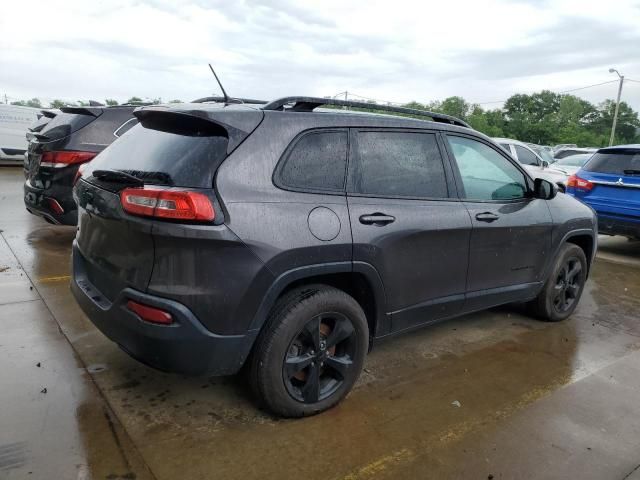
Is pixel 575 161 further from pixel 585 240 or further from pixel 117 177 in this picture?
pixel 117 177

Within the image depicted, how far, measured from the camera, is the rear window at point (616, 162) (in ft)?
22.8

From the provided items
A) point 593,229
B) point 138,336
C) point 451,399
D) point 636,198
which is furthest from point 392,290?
point 636,198

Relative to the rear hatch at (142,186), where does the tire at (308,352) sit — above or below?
below

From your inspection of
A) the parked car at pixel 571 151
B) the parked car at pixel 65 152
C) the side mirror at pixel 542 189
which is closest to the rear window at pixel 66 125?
the parked car at pixel 65 152

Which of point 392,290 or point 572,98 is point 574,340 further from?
point 572,98

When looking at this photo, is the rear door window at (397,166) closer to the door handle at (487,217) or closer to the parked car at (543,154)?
the door handle at (487,217)

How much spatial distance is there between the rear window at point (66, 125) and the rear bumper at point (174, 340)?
12.9ft

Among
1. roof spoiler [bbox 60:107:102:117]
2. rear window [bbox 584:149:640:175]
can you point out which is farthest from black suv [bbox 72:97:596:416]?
rear window [bbox 584:149:640:175]

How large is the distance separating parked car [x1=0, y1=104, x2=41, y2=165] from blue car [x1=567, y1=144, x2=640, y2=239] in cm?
1361

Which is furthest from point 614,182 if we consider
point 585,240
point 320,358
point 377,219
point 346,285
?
point 320,358

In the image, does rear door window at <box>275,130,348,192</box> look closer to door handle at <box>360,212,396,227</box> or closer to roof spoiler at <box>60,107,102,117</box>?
door handle at <box>360,212,396,227</box>

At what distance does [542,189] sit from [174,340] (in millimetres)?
3123

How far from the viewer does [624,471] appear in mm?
2578

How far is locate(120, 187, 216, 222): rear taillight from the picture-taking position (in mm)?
2354
